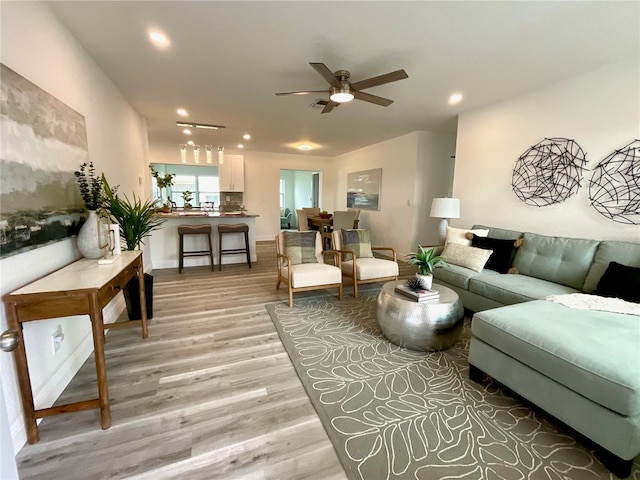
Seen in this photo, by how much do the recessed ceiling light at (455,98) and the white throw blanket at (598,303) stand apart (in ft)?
8.45

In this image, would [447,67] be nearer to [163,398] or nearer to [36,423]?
[163,398]

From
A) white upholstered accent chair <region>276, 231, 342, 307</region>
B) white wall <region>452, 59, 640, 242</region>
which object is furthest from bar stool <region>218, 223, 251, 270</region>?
white wall <region>452, 59, 640, 242</region>

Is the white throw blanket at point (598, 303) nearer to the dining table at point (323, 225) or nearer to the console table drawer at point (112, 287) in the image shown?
the console table drawer at point (112, 287)

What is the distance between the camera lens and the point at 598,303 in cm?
202

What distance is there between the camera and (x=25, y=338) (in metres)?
1.54

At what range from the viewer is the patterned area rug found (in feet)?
4.46

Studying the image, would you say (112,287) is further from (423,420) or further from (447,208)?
(447,208)

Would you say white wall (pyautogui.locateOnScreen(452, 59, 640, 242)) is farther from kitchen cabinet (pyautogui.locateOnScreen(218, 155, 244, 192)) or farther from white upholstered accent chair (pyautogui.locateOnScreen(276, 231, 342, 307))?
kitchen cabinet (pyautogui.locateOnScreen(218, 155, 244, 192))

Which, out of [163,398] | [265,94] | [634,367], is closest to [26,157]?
[163,398]

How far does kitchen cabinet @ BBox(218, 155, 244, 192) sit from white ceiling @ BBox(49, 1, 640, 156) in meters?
3.29

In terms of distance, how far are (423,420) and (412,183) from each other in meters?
4.44

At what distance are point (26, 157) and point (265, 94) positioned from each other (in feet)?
8.37

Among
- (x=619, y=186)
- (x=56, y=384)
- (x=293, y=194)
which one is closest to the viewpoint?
(x=56, y=384)

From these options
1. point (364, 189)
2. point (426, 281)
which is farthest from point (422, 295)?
point (364, 189)
